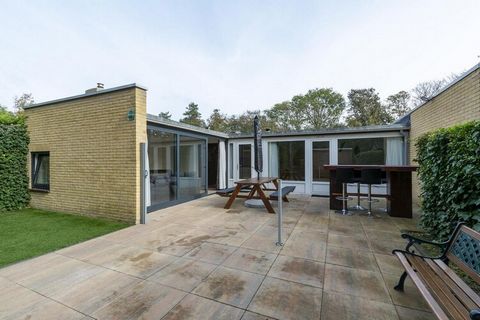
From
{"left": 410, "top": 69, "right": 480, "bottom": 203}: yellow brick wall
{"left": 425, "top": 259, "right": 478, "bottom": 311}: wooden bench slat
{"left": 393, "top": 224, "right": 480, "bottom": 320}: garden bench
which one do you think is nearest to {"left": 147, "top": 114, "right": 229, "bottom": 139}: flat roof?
{"left": 393, "top": 224, "right": 480, "bottom": 320}: garden bench

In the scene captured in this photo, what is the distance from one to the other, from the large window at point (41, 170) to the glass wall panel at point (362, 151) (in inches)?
383

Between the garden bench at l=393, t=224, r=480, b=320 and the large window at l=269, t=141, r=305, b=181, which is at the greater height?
the large window at l=269, t=141, r=305, b=181

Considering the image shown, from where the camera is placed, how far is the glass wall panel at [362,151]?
8302mm

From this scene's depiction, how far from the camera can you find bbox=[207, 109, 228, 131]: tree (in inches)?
988

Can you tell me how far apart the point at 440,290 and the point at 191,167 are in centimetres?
696

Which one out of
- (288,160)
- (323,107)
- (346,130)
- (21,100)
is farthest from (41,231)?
(323,107)

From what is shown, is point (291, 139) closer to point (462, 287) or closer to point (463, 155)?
point (463, 155)

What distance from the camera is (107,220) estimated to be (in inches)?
210

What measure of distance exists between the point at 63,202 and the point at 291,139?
790 cm

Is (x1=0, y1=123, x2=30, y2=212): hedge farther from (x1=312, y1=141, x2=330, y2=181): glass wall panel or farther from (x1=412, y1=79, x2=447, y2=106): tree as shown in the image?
(x1=412, y1=79, x2=447, y2=106): tree

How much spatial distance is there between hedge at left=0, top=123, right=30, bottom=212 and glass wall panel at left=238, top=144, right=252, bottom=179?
7.35 metres

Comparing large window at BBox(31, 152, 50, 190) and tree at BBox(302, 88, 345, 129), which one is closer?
large window at BBox(31, 152, 50, 190)

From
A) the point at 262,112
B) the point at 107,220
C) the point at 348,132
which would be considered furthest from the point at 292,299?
the point at 262,112

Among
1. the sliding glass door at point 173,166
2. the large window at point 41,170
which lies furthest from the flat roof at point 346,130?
the large window at point 41,170
